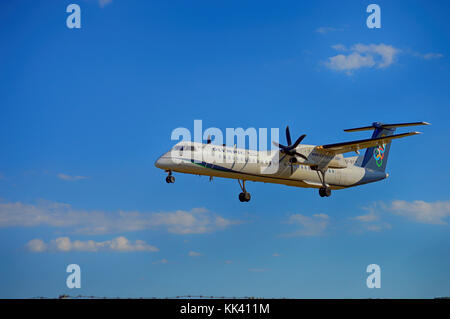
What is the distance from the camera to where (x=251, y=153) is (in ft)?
142

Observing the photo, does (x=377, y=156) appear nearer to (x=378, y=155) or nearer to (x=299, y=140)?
(x=378, y=155)

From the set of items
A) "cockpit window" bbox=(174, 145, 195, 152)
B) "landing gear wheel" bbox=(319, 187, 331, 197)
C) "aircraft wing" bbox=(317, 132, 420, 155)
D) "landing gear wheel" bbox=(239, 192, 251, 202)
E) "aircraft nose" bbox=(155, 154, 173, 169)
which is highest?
"aircraft wing" bbox=(317, 132, 420, 155)

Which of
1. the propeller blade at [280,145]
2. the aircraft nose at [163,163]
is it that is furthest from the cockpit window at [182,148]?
the propeller blade at [280,145]

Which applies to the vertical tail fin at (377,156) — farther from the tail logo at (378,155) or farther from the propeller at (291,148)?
the propeller at (291,148)

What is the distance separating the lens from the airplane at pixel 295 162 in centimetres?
4006

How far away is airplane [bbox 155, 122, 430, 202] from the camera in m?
40.1

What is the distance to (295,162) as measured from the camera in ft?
146

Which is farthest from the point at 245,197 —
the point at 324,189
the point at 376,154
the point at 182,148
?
the point at 376,154

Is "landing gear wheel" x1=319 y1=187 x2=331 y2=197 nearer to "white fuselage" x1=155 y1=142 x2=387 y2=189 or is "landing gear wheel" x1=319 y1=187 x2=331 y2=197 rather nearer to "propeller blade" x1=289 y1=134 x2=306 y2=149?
"white fuselage" x1=155 y1=142 x2=387 y2=189

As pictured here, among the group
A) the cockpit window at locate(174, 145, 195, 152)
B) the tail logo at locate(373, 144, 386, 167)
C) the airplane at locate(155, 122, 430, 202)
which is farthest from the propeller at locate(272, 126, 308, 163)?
the tail logo at locate(373, 144, 386, 167)
